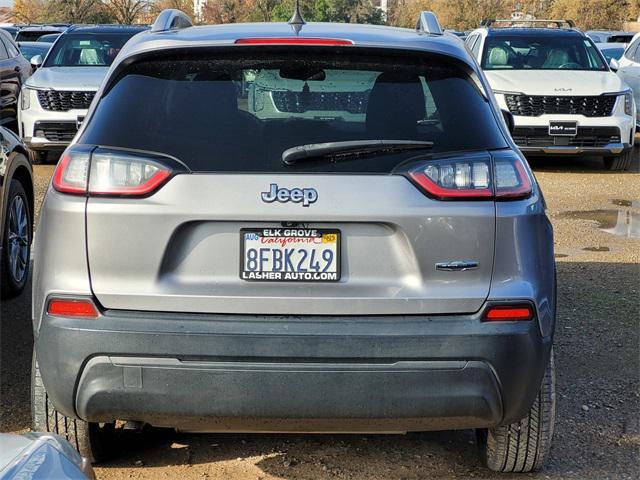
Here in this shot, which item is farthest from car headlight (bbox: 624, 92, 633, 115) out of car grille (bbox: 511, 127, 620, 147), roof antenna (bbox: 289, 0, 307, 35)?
roof antenna (bbox: 289, 0, 307, 35)

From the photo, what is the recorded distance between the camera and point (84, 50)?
14.9m

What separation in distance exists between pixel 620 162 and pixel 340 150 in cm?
1093

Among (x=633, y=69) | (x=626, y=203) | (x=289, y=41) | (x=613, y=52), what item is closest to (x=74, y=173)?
(x=289, y=41)

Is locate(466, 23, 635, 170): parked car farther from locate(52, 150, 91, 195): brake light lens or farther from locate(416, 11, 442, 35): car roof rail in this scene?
locate(52, 150, 91, 195): brake light lens

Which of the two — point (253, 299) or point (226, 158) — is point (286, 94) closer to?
point (226, 158)

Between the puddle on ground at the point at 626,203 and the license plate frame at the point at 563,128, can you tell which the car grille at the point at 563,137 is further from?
the puddle on ground at the point at 626,203

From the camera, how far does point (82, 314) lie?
3.43 metres

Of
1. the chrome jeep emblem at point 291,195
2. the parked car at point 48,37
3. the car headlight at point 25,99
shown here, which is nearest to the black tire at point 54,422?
the chrome jeep emblem at point 291,195

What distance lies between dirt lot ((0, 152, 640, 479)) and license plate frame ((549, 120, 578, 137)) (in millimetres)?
6174

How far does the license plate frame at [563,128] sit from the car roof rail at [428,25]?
8518 mm

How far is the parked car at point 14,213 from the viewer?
21.4 ft

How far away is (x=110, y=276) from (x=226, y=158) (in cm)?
56

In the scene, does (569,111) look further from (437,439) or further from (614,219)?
(437,439)

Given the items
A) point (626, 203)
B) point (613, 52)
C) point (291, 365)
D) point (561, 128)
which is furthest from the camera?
point (613, 52)
